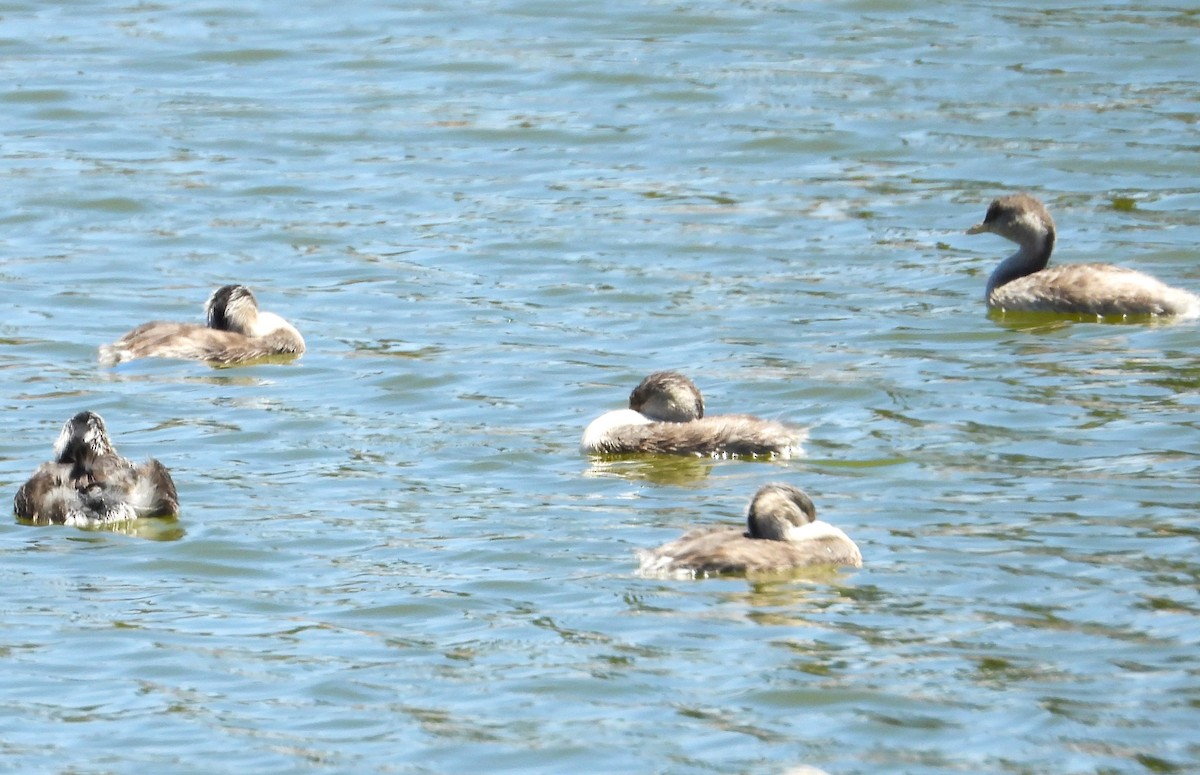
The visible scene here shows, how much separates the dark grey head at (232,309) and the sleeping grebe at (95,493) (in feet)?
12.6

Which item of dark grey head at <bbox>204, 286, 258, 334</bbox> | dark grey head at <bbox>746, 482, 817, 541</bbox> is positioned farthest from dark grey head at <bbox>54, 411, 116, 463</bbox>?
dark grey head at <bbox>204, 286, 258, 334</bbox>

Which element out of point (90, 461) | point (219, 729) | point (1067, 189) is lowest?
point (219, 729)

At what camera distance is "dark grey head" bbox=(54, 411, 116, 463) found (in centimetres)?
1170

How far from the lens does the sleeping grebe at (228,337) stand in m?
15.2

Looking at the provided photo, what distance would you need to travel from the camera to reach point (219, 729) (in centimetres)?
865

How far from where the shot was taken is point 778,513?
10.5 metres

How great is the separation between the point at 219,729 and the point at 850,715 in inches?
86.9

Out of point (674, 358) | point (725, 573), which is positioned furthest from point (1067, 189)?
point (725, 573)

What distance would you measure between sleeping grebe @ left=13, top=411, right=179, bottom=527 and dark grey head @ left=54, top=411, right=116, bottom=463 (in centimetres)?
4

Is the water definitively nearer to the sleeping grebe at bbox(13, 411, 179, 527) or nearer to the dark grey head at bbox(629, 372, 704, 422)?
the sleeping grebe at bbox(13, 411, 179, 527)

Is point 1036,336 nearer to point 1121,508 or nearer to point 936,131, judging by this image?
point 1121,508

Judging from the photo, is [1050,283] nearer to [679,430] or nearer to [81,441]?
[679,430]

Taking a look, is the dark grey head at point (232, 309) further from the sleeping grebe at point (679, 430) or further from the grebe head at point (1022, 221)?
the grebe head at point (1022, 221)

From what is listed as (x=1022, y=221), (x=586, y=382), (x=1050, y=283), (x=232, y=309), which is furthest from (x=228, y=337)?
(x=1022, y=221)
